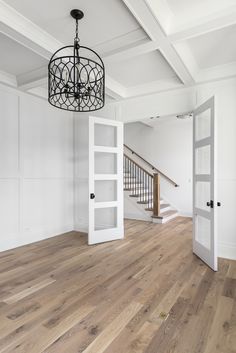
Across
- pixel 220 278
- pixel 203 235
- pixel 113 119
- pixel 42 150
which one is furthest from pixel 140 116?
pixel 220 278

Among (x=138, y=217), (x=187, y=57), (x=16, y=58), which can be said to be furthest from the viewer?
(x=138, y=217)

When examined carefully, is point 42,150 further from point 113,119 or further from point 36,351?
point 36,351

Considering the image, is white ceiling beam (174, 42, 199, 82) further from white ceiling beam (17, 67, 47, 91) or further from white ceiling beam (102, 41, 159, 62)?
white ceiling beam (17, 67, 47, 91)

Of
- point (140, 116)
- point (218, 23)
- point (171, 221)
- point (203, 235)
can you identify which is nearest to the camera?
point (218, 23)

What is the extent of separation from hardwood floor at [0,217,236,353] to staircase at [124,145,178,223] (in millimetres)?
A: 2258

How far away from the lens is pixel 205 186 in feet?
11.1

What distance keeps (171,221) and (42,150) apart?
3865 millimetres

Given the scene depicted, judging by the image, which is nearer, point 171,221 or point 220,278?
point 220,278

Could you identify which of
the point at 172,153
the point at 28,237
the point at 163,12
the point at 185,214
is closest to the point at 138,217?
the point at 185,214

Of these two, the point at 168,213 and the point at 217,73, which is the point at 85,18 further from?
the point at 168,213

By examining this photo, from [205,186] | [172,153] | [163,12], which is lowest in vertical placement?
[205,186]

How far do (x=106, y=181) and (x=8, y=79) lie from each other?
8.15 ft

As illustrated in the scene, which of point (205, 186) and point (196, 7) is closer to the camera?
point (196, 7)

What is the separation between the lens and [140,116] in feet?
14.0
